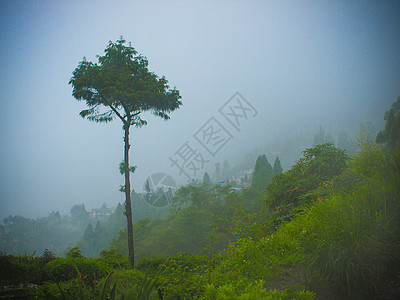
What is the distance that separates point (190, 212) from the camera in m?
19.9

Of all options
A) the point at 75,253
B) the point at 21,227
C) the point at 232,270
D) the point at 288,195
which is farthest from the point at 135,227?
the point at 21,227

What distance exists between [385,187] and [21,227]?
181 feet

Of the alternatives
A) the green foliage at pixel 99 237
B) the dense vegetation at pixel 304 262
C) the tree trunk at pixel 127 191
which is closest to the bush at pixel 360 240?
the dense vegetation at pixel 304 262

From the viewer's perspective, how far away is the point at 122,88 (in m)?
8.47

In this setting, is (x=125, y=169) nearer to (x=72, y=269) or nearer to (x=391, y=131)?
(x=72, y=269)

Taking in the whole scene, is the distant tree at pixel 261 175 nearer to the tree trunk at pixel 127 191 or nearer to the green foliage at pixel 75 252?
the tree trunk at pixel 127 191

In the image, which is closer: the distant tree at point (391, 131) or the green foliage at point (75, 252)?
the green foliage at point (75, 252)

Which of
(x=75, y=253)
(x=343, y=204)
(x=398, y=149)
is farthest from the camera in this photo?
(x=75, y=253)

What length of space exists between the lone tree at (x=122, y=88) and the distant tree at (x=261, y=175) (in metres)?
20.1

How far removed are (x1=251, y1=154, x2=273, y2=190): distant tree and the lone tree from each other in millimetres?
20141

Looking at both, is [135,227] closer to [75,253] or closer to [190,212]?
[190,212]

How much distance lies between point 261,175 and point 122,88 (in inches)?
906

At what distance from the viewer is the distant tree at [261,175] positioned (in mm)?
26462

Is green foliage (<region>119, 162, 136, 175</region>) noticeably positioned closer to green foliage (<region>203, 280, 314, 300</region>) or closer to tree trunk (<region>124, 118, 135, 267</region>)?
tree trunk (<region>124, 118, 135, 267</region>)
